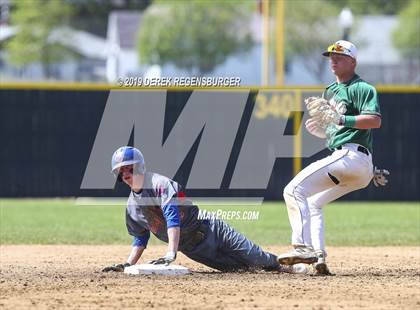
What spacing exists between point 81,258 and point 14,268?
1405 mm

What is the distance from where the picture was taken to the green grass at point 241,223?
15.1 meters

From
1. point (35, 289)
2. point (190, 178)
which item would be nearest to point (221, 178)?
point (190, 178)

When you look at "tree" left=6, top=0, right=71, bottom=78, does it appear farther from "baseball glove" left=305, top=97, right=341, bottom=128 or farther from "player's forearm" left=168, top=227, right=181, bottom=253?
"player's forearm" left=168, top=227, right=181, bottom=253

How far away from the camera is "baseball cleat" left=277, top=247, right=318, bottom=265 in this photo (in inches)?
384

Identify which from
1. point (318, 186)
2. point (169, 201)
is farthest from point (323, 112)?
point (169, 201)

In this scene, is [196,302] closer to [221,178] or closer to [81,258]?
[81,258]

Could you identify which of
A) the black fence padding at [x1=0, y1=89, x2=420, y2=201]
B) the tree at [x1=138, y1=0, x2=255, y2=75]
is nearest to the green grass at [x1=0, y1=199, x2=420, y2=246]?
the black fence padding at [x1=0, y1=89, x2=420, y2=201]

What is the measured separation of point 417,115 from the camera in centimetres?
2300

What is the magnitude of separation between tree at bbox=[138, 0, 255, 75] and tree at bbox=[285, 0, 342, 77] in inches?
119

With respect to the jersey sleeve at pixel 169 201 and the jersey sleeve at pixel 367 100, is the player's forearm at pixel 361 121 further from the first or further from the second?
the jersey sleeve at pixel 169 201

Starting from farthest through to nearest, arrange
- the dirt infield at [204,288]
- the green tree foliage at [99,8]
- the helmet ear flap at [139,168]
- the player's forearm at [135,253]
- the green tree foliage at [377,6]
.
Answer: the green tree foliage at [99,8] < the green tree foliage at [377,6] < the player's forearm at [135,253] < the helmet ear flap at [139,168] < the dirt infield at [204,288]

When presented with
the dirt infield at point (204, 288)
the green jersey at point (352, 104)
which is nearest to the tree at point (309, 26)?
the dirt infield at point (204, 288)

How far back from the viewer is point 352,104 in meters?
10.0

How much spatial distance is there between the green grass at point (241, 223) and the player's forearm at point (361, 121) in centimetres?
517
